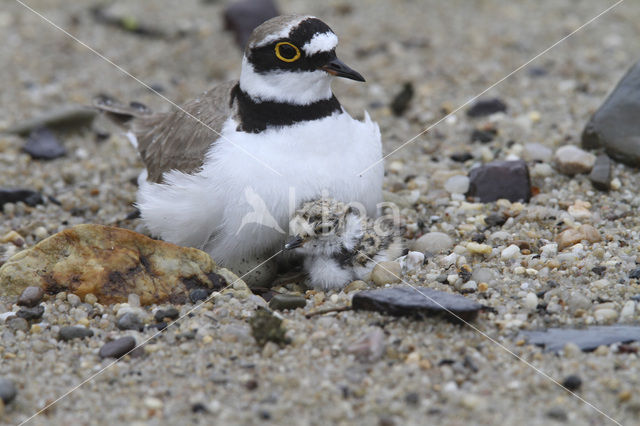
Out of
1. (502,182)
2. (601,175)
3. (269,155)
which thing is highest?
(269,155)

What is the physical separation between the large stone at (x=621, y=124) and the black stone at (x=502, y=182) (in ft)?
1.93

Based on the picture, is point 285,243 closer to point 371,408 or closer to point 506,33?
point 371,408

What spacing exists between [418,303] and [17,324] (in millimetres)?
1901

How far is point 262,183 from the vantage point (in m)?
3.89

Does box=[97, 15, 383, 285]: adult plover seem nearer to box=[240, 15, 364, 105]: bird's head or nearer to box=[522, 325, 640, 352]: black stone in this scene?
box=[240, 15, 364, 105]: bird's head

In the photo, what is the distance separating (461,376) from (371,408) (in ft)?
1.36

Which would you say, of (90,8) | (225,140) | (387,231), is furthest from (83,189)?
(90,8)

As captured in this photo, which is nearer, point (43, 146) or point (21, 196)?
point (21, 196)

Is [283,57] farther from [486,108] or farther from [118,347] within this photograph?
[486,108]

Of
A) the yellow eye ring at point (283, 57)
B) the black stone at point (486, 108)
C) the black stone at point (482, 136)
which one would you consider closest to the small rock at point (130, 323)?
the yellow eye ring at point (283, 57)

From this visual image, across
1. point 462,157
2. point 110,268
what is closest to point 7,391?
point 110,268

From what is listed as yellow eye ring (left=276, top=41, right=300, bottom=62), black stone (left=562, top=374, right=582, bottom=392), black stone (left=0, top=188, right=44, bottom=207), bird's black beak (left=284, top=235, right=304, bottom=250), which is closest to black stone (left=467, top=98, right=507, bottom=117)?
yellow eye ring (left=276, top=41, right=300, bottom=62)

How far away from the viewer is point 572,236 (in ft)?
13.7

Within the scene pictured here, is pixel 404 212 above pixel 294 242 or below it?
below
